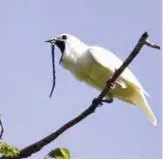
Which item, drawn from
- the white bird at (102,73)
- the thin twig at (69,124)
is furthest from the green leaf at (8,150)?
the white bird at (102,73)

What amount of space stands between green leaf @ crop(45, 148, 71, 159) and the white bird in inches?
104

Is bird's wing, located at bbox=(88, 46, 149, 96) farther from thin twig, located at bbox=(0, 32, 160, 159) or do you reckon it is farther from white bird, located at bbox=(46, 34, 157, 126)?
thin twig, located at bbox=(0, 32, 160, 159)

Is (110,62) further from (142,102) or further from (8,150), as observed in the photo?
(8,150)

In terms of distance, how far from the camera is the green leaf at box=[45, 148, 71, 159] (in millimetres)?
2365

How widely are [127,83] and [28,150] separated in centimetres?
283

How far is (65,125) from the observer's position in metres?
2.63

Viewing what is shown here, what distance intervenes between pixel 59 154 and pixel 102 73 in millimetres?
2859

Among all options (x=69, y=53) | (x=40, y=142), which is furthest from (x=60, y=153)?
(x=69, y=53)

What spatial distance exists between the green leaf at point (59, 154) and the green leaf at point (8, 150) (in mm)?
186

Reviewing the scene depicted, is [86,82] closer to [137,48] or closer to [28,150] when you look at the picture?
[137,48]

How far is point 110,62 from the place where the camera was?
17.2ft

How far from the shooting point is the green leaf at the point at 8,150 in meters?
2.22

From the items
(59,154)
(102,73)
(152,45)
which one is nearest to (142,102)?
(102,73)

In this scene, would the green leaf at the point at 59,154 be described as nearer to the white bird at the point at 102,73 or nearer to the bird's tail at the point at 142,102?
the white bird at the point at 102,73
